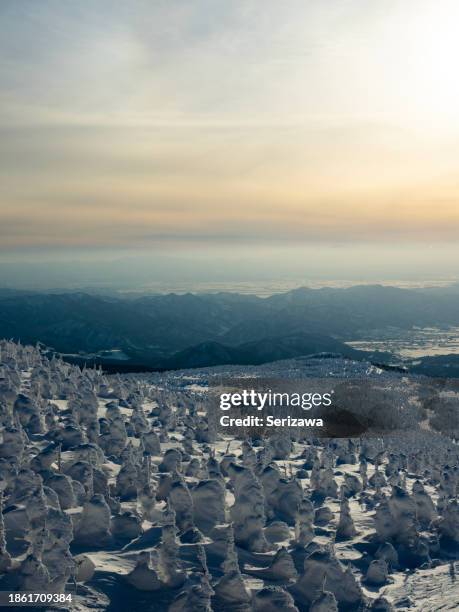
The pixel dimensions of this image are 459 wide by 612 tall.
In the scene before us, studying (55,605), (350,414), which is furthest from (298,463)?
(350,414)

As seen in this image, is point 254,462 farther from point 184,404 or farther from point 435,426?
point 435,426

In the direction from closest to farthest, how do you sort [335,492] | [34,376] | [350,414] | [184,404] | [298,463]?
[335,492] < [298,463] < [34,376] < [184,404] < [350,414]

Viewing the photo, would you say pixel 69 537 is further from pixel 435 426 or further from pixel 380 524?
pixel 435 426

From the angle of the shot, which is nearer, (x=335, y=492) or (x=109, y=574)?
(x=109, y=574)

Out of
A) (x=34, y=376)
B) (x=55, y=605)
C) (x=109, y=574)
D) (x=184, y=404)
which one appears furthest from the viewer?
(x=184, y=404)

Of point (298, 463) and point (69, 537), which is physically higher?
point (69, 537)

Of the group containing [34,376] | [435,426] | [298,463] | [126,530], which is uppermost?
[34,376]

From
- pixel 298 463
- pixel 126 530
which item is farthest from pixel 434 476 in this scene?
pixel 126 530
